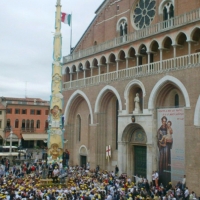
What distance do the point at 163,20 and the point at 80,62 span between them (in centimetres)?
1038

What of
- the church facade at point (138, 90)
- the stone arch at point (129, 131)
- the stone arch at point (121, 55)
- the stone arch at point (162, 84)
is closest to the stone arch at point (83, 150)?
the church facade at point (138, 90)

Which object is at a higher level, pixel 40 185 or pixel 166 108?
pixel 166 108

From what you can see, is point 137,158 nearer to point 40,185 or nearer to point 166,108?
point 166,108

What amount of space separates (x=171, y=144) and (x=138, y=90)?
5744 millimetres

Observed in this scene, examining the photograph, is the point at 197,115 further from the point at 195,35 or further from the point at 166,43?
the point at 166,43

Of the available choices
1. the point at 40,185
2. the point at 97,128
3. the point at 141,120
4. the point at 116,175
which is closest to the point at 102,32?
the point at 97,128

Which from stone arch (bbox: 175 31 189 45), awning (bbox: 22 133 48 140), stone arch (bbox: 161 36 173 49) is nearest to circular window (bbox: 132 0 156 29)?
stone arch (bbox: 161 36 173 49)

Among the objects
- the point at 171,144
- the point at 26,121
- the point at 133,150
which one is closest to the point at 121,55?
the point at 133,150

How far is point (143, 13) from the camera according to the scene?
29.0 m

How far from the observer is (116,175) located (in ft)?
87.9

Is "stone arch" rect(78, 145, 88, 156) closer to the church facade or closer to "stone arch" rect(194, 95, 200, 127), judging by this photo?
the church facade

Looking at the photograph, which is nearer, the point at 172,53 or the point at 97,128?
Answer: the point at 172,53

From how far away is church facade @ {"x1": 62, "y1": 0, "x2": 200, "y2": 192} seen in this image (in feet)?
72.2

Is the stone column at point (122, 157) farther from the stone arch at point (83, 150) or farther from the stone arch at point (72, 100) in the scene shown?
the stone arch at point (83, 150)
